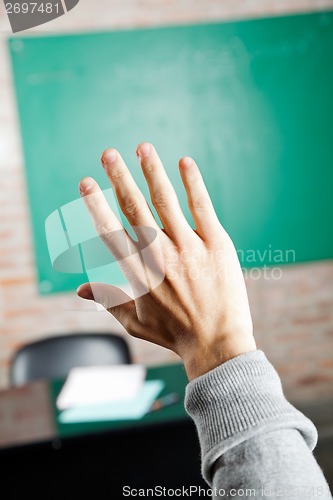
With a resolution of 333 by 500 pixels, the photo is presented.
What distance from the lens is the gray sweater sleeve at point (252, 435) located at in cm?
47

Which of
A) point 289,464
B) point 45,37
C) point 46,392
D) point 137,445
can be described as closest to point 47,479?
point 137,445

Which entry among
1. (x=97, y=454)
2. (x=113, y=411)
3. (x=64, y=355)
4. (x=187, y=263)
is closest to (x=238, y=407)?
(x=187, y=263)

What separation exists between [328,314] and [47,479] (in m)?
1.97

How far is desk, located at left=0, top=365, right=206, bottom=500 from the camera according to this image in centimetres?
126

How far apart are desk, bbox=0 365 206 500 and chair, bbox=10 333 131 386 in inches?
20.7

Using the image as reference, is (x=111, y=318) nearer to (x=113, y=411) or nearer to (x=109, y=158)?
(x=113, y=411)

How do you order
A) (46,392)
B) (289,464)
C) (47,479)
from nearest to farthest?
(289,464)
(47,479)
(46,392)

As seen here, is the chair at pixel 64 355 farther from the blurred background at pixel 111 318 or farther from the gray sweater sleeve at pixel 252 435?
the gray sweater sleeve at pixel 252 435

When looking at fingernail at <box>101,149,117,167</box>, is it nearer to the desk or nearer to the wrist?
the wrist

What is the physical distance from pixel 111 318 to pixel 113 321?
2cm

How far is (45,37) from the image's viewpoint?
106 inches

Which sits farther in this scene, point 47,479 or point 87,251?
point 47,479

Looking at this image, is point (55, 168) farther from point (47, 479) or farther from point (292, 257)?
point (47, 479)

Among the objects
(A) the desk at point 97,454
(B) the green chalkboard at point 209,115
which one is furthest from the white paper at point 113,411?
(B) the green chalkboard at point 209,115
